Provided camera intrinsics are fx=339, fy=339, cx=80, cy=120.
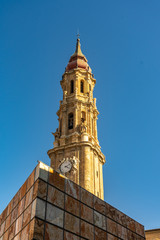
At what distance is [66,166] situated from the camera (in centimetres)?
5091

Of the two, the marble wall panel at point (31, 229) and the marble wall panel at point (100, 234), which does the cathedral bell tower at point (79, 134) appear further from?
the marble wall panel at point (31, 229)

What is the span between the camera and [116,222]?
29.8m

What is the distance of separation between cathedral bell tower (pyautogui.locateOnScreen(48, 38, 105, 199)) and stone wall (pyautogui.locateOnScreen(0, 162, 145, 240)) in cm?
1965

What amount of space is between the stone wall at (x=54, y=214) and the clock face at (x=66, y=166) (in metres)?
20.7

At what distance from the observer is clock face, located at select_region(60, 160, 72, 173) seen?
5036 cm

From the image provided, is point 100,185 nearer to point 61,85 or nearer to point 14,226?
point 61,85

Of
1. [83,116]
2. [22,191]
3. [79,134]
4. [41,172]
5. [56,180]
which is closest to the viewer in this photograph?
[41,172]

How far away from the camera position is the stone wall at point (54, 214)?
904 inches

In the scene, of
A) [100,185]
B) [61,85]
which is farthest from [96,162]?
[61,85]

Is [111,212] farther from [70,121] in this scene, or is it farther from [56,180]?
[70,121]

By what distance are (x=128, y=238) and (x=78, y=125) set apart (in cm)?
2835

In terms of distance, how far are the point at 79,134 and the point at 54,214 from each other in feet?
103

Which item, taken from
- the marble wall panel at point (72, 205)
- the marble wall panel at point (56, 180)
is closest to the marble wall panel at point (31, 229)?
the marble wall panel at point (72, 205)

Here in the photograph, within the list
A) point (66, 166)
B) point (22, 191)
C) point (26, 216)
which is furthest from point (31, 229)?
point (66, 166)
